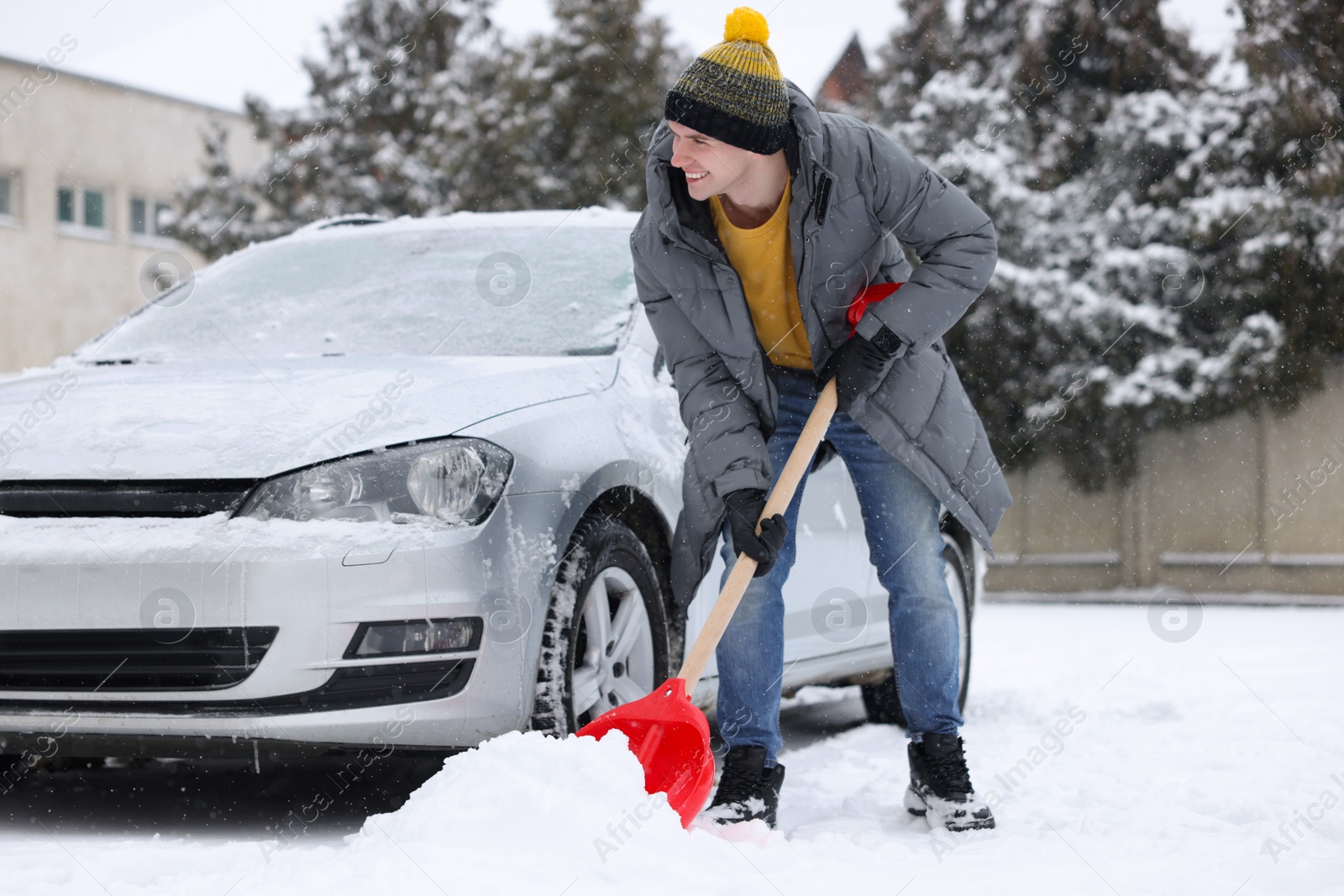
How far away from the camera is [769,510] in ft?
10.00

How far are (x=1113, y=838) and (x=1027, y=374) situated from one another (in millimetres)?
10783

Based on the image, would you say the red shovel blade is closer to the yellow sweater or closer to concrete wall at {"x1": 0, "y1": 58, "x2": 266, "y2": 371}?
→ the yellow sweater

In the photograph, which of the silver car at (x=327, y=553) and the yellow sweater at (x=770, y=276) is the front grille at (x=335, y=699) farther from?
the yellow sweater at (x=770, y=276)

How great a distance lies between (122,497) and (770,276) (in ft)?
4.67

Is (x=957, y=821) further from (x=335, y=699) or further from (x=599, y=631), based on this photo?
(x=335, y=699)

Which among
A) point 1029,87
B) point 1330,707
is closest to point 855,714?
point 1330,707

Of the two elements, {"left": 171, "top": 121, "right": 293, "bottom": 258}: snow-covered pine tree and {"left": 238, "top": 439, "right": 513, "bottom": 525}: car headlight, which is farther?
{"left": 171, "top": 121, "right": 293, "bottom": 258}: snow-covered pine tree

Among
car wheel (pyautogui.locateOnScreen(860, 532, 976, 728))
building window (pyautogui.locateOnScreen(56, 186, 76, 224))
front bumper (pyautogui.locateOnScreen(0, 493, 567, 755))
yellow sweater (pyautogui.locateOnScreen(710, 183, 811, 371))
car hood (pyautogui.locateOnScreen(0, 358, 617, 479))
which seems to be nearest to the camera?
Answer: front bumper (pyautogui.locateOnScreen(0, 493, 567, 755))

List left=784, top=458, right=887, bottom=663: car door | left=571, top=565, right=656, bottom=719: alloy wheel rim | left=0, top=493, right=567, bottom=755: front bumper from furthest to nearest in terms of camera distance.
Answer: left=784, top=458, right=887, bottom=663: car door → left=571, top=565, right=656, bottom=719: alloy wheel rim → left=0, top=493, right=567, bottom=755: front bumper

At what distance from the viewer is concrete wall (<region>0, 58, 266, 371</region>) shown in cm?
2342

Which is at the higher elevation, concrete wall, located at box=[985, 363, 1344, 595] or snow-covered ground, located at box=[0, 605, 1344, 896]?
snow-covered ground, located at box=[0, 605, 1344, 896]

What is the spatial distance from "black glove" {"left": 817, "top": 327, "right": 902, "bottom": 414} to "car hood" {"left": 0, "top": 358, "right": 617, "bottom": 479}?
25.4 inches

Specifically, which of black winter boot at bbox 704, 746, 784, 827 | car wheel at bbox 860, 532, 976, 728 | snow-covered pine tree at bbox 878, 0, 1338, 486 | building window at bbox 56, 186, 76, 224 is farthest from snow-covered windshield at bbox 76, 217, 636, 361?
building window at bbox 56, 186, 76, 224

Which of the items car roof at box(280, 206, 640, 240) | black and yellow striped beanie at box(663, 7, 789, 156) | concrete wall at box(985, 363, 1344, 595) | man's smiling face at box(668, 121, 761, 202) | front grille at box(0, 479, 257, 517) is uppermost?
black and yellow striped beanie at box(663, 7, 789, 156)
